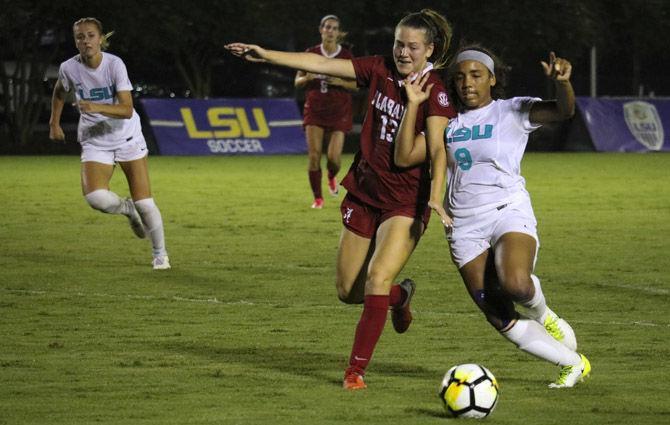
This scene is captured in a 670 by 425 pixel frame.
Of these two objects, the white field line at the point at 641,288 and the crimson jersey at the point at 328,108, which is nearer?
the white field line at the point at 641,288

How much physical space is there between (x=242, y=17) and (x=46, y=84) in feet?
27.5

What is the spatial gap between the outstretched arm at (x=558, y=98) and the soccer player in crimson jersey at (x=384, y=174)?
0.49m

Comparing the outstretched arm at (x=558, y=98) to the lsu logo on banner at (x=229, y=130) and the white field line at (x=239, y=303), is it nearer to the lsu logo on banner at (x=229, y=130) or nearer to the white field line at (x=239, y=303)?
the white field line at (x=239, y=303)

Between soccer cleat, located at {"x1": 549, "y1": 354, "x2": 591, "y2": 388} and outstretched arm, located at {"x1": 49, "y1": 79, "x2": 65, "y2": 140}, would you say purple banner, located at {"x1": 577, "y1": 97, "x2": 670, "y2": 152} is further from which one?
soccer cleat, located at {"x1": 549, "y1": 354, "x2": 591, "y2": 388}

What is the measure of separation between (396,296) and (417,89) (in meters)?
1.51

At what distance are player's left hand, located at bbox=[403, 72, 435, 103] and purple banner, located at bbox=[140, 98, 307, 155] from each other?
25.8 meters

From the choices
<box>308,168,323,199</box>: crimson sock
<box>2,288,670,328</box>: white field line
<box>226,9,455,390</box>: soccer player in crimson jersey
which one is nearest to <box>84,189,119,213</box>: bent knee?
<box>2,288,670,328</box>: white field line

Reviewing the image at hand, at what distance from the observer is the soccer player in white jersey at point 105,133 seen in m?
12.6

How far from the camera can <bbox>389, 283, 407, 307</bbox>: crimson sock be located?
8.62m

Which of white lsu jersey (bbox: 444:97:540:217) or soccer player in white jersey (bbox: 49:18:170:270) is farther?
soccer player in white jersey (bbox: 49:18:170:270)

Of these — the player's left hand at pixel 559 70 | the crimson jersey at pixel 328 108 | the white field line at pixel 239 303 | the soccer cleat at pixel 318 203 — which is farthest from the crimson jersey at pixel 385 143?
the crimson jersey at pixel 328 108

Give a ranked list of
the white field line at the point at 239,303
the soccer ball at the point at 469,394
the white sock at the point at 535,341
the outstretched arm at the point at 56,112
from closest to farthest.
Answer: the soccer ball at the point at 469,394, the white sock at the point at 535,341, the white field line at the point at 239,303, the outstretched arm at the point at 56,112

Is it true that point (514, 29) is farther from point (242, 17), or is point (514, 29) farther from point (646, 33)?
point (242, 17)

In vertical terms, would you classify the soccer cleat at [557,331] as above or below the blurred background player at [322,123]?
above
